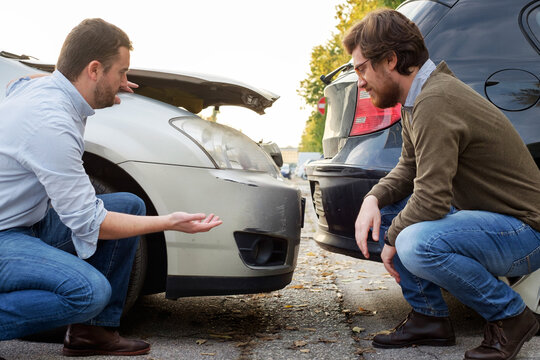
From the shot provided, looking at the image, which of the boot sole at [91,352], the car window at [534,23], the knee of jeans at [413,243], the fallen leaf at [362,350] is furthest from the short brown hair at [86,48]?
the car window at [534,23]

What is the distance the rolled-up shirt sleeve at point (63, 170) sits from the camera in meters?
2.27

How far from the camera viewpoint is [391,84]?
268 centimetres

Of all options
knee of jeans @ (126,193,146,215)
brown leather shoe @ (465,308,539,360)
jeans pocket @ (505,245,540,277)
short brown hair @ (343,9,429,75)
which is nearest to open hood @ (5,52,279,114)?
knee of jeans @ (126,193,146,215)

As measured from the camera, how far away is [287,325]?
3.32m

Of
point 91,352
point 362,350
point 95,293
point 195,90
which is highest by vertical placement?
point 195,90

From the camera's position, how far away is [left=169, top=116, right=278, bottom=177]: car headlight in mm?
2927

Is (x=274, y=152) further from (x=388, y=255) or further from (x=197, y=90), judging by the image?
(x=388, y=255)

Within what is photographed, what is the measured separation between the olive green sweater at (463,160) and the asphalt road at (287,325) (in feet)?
2.09

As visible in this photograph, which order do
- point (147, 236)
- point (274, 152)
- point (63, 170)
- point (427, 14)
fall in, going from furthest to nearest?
point (274, 152)
point (427, 14)
point (147, 236)
point (63, 170)

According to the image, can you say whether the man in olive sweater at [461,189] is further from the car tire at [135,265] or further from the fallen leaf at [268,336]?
the car tire at [135,265]

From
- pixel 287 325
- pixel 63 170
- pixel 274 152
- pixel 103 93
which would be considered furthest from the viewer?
pixel 274 152

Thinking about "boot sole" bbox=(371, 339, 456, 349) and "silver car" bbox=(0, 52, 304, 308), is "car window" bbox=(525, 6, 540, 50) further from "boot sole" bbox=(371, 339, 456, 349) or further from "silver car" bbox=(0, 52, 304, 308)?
"boot sole" bbox=(371, 339, 456, 349)

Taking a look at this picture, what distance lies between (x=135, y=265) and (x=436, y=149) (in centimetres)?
142

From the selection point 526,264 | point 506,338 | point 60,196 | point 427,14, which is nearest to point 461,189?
point 526,264
